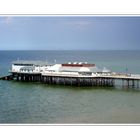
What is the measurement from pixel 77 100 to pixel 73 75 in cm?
209

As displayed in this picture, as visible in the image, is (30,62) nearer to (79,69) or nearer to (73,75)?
(73,75)

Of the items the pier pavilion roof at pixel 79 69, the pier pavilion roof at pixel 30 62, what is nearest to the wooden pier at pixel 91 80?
the pier pavilion roof at pixel 79 69

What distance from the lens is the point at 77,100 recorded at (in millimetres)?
9156

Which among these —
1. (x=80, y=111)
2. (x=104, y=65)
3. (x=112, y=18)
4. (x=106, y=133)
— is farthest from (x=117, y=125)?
(x=104, y=65)

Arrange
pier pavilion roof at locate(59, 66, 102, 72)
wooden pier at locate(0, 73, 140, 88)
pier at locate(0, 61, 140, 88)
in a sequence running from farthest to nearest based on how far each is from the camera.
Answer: wooden pier at locate(0, 73, 140, 88), pier at locate(0, 61, 140, 88), pier pavilion roof at locate(59, 66, 102, 72)

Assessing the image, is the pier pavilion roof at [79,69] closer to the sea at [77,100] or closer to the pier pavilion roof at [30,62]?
the sea at [77,100]

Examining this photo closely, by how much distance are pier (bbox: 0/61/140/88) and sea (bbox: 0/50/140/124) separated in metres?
0.26

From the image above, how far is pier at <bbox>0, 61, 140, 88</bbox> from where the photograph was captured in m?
10.7

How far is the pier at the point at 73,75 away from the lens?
1069 cm

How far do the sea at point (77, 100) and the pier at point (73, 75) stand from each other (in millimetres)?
262

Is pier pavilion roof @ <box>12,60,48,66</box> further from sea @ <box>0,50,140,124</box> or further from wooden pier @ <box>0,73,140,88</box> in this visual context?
sea @ <box>0,50,140,124</box>

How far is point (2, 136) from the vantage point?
662 centimetres

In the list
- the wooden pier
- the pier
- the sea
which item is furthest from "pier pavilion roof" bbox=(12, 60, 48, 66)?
the sea
